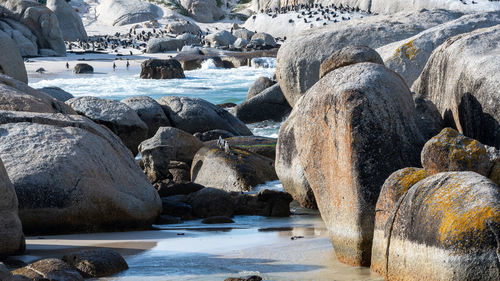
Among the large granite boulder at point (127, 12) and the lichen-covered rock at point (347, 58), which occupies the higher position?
the lichen-covered rock at point (347, 58)

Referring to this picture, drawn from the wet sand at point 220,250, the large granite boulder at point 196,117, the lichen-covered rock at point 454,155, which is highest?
the lichen-covered rock at point 454,155

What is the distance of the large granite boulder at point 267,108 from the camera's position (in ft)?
69.3

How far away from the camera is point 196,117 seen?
16.7 meters

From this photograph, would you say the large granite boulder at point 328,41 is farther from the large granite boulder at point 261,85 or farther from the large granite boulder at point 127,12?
the large granite boulder at point 127,12

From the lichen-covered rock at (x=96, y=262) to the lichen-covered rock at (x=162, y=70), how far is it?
30.8 meters

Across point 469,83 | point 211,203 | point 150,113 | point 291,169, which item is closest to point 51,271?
point 211,203

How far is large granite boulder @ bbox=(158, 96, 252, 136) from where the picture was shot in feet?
54.3

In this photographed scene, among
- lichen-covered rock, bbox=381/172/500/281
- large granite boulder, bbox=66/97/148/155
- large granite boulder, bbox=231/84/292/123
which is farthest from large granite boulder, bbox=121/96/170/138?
lichen-covered rock, bbox=381/172/500/281

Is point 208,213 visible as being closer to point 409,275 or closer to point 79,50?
point 409,275

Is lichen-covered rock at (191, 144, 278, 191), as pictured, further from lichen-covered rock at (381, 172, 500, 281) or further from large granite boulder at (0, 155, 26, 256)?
lichen-covered rock at (381, 172, 500, 281)

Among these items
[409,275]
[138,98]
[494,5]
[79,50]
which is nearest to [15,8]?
[79,50]

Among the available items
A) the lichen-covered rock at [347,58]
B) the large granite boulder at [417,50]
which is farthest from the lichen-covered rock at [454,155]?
the large granite boulder at [417,50]

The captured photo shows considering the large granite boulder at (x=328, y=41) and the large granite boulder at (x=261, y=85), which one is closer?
the large granite boulder at (x=328, y=41)

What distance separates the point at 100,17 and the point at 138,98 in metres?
62.4
